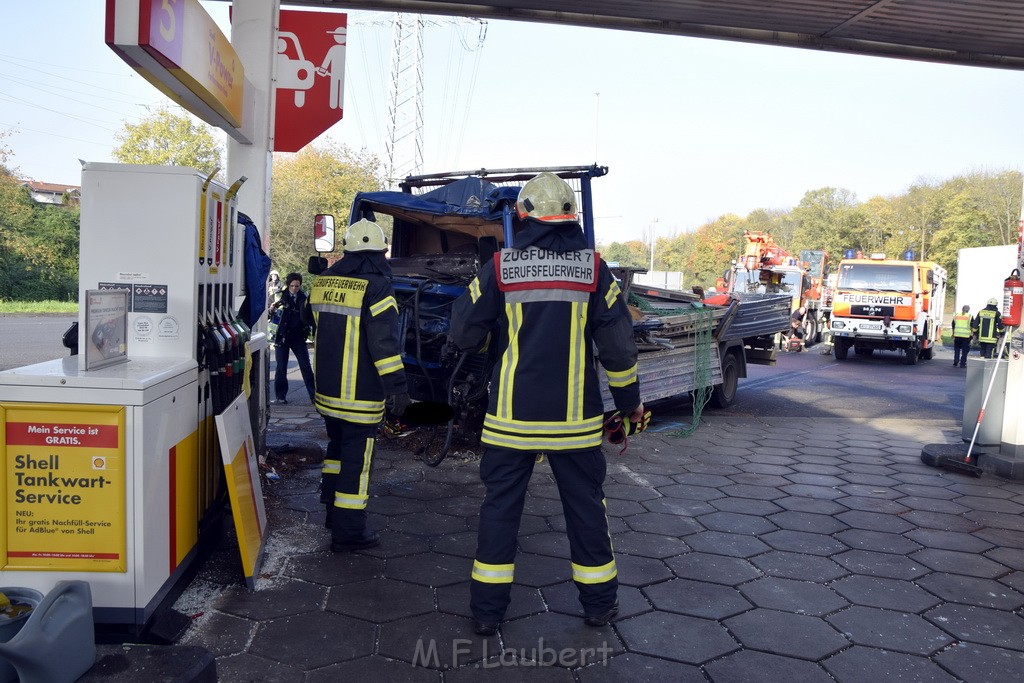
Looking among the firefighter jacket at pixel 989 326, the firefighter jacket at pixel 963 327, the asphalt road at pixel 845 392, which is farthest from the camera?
the firefighter jacket at pixel 963 327

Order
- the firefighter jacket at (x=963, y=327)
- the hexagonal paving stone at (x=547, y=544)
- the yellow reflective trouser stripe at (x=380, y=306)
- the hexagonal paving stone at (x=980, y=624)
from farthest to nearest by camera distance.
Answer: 1. the firefighter jacket at (x=963, y=327)
2. the hexagonal paving stone at (x=547, y=544)
3. the yellow reflective trouser stripe at (x=380, y=306)
4. the hexagonal paving stone at (x=980, y=624)

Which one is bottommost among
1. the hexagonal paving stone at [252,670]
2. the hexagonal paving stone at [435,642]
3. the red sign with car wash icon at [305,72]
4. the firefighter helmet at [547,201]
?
the hexagonal paving stone at [435,642]

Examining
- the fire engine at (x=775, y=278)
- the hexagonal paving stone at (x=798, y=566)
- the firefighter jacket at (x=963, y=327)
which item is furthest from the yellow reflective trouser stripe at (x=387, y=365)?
the fire engine at (x=775, y=278)

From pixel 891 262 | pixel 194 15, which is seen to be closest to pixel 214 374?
pixel 194 15

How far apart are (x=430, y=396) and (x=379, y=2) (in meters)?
3.34

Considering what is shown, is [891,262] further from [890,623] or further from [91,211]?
[91,211]

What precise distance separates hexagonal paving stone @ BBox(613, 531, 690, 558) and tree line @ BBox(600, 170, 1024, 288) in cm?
1777

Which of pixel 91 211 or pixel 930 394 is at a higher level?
pixel 91 211

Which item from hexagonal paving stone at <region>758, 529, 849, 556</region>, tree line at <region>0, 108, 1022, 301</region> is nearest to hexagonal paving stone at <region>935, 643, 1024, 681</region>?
hexagonal paving stone at <region>758, 529, 849, 556</region>

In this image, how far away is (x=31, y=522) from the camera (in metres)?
2.88

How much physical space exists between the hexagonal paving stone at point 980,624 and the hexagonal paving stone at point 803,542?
0.84 meters

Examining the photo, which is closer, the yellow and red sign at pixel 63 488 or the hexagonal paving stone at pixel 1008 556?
the yellow and red sign at pixel 63 488

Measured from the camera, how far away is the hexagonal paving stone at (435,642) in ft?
10.2

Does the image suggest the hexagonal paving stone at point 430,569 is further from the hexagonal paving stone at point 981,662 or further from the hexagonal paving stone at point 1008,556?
the hexagonal paving stone at point 1008,556
